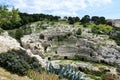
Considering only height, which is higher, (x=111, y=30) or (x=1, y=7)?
(x=1, y=7)

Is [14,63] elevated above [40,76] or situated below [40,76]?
above

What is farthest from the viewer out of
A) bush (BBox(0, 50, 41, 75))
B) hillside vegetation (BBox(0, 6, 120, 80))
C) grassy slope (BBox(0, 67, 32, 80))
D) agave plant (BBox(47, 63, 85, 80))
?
hillside vegetation (BBox(0, 6, 120, 80))

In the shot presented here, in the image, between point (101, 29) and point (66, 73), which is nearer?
point (66, 73)

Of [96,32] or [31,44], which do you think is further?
[96,32]

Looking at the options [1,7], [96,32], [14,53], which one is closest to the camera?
[14,53]

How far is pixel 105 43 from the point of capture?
306 ft

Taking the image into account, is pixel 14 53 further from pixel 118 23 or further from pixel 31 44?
pixel 118 23

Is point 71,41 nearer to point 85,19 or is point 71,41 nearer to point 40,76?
point 85,19

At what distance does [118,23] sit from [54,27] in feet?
145

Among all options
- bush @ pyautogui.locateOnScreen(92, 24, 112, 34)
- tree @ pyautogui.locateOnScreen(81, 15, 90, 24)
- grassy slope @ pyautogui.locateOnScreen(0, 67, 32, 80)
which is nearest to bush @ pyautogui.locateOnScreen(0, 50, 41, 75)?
grassy slope @ pyautogui.locateOnScreen(0, 67, 32, 80)

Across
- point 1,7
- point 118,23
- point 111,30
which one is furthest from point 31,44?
point 118,23

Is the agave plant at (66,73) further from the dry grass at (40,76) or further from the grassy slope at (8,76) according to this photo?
the grassy slope at (8,76)

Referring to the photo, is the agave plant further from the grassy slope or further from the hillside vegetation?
the hillside vegetation

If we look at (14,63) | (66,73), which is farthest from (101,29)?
(14,63)
